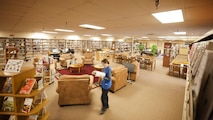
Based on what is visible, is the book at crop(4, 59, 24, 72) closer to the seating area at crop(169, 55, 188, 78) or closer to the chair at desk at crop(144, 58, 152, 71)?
the seating area at crop(169, 55, 188, 78)

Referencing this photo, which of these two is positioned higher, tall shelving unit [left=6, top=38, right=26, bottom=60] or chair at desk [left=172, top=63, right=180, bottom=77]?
tall shelving unit [left=6, top=38, right=26, bottom=60]

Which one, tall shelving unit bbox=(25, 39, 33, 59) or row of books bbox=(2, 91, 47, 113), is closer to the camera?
row of books bbox=(2, 91, 47, 113)

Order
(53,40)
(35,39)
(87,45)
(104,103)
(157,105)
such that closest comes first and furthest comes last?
(104,103), (157,105), (35,39), (53,40), (87,45)

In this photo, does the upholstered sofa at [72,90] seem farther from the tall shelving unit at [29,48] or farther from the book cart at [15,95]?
the tall shelving unit at [29,48]

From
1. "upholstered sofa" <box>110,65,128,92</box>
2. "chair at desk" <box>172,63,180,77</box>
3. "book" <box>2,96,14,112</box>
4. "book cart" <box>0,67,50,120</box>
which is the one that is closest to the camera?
"book cart" <box>0,67,50,120</box>

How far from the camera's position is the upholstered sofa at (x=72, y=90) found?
3.19 meters

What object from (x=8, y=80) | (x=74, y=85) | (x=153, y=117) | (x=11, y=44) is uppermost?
(x=11, y=44)

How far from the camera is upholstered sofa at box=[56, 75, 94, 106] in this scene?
3.19 meters

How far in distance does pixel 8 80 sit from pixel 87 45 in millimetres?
13784

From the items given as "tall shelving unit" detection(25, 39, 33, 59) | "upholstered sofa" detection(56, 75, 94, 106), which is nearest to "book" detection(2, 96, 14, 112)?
"upholstered sofa" detection(56, 75, 94, 106)

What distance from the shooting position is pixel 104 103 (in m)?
3.09

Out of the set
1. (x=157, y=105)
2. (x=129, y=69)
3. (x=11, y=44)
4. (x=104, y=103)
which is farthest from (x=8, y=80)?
(x=11, y=44)

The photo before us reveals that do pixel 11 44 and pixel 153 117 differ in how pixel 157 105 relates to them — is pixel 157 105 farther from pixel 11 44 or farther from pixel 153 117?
pixel 11 44

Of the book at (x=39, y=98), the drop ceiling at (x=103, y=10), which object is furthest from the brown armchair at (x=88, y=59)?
the book at (x=39, y=98)
